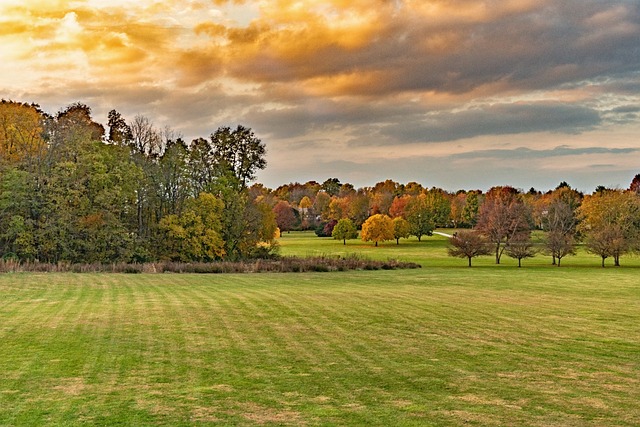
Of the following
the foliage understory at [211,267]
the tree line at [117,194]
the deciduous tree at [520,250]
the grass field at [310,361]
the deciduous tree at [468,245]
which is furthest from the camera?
the deciduous tree at [520,250]

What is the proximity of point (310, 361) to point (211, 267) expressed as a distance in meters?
36.5

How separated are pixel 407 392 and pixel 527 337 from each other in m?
7.50

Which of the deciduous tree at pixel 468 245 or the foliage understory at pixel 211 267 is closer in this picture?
the foliage understory at pixel 211 267

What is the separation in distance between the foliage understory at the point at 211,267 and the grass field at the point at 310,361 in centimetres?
1663

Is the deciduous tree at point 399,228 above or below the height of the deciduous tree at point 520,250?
above

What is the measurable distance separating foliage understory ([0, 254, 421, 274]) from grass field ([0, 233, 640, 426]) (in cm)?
1663

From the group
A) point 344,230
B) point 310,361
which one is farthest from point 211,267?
point 344,230

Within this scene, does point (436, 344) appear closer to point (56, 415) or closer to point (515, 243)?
point (56, 415)

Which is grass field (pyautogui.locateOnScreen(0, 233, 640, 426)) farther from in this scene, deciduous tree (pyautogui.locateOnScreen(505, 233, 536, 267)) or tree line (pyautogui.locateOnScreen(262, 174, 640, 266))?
tree line (pyautogui.locateOnScreen(262, 174, 640, 266))

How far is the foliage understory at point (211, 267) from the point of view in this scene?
42094mm

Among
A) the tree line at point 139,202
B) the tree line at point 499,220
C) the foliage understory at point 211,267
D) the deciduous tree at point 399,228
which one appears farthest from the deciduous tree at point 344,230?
the foliage understory at point 211,267

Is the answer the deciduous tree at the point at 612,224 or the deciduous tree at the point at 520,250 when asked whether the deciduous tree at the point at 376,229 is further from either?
the deciduous tree at the point at 520,250

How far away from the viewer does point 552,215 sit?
91625 mm

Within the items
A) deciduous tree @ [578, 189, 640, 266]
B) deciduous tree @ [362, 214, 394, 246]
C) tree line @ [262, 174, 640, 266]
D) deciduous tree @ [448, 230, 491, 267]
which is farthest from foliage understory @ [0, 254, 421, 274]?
deciduous tree @ [362, 214, 394, 246]
